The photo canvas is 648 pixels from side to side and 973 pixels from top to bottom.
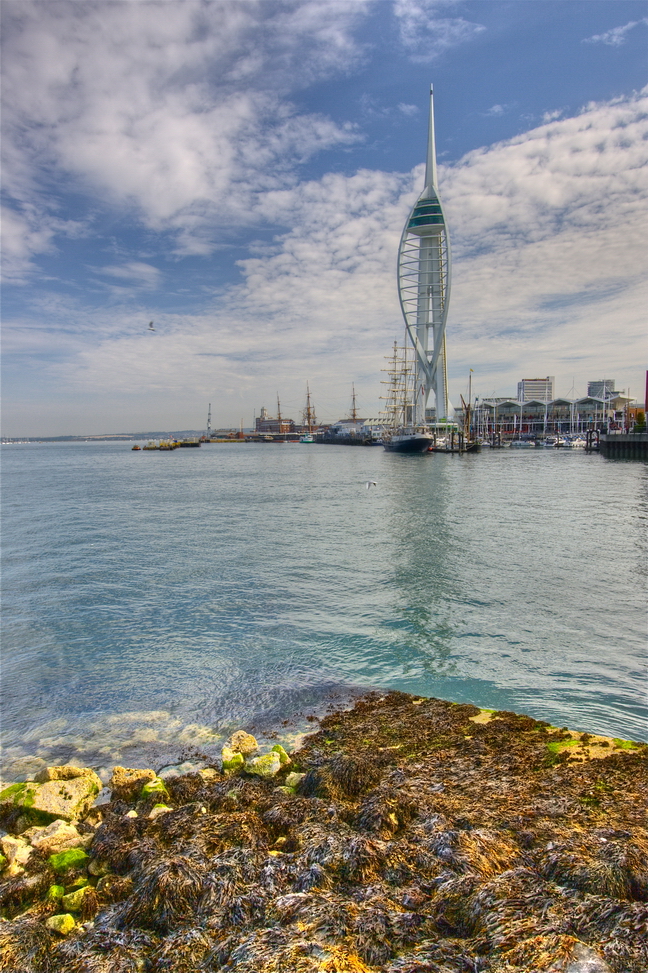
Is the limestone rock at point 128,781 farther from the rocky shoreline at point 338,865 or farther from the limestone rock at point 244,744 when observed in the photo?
the limestone rock at point 244,744

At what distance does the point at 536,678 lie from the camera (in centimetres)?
870

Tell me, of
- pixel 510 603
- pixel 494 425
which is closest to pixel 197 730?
pixel 510 603

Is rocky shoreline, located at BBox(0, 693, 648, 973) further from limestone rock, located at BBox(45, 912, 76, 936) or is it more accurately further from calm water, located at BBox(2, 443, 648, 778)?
calm water, located at BBox(2, 443, 648, 778)

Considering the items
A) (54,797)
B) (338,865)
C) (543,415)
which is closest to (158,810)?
(54,797)

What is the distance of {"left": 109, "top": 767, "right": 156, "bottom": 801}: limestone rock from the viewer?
5.60 m

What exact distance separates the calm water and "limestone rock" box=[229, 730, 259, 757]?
61cm

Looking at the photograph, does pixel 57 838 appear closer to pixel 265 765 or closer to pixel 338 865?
pixel 265 765

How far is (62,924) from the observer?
372 cm

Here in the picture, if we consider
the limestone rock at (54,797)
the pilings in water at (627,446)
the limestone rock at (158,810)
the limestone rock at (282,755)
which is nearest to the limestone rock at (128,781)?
the limestone rock at (54,797)

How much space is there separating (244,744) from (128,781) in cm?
136

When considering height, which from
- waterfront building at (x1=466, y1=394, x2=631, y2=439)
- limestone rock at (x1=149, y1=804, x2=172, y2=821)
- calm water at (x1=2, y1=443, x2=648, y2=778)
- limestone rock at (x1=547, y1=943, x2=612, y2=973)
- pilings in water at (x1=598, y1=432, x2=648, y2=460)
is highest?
waterfront building at (x1=466, y1=394, x2=631, y2=439)

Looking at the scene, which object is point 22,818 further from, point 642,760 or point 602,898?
point 642,760

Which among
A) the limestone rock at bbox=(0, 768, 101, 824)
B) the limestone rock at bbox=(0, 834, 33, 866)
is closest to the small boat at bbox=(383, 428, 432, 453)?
the limestone rock at bbox=(0, 768, 101, 824)

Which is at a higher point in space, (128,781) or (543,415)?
(543,415)
